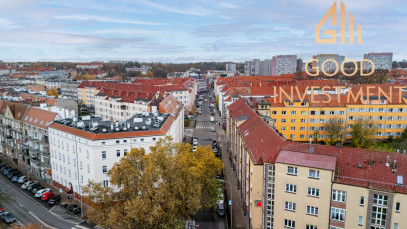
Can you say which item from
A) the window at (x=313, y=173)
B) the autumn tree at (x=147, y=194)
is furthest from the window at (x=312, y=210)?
the autumn tree at (x=147, y=194)

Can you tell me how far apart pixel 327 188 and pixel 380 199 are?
4.17 meters

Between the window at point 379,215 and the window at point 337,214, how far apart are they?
241 centimetres

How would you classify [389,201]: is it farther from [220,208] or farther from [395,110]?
[395,110]

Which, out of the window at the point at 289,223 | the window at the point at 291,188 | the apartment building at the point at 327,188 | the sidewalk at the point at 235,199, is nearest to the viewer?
the apartment building at the point at 327,188

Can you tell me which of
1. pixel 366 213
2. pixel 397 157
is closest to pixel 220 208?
pixel 366 213

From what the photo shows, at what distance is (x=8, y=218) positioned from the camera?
39312 millimetres

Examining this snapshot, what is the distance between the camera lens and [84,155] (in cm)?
4244

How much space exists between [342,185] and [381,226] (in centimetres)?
440

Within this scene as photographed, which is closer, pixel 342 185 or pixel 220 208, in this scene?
pixel 342 185

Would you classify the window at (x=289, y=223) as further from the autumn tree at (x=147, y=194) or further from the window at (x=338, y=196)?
the autumn tree at (x=147, y=194)

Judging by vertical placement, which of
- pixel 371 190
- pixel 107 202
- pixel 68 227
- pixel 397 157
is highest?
pixel 397 157

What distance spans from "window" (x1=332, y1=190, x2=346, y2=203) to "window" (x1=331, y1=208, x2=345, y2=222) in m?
0.91

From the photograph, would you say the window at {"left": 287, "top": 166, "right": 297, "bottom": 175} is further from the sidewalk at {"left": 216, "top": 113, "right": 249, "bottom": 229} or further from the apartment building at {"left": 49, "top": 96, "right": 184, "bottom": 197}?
the apartment building at {"left": 49, "top": 96, "right": 184, "bottom": 197}

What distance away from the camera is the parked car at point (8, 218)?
128 feet
